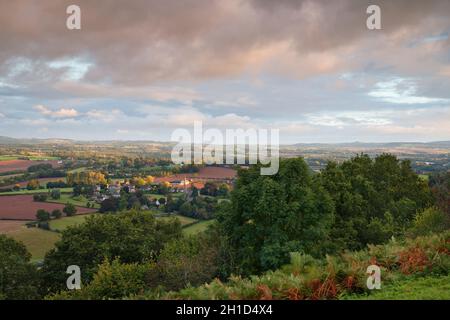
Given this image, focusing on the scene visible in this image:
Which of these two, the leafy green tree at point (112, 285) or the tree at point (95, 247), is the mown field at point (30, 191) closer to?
the tree at point (95, 247)

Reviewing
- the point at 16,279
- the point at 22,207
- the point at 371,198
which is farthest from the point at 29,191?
the point at 371,198

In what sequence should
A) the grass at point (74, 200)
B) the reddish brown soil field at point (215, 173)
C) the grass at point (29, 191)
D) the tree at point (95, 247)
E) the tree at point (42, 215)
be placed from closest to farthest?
the tree at point (95, 247)
the tree at point (42, 215)
the grass at point (74, 200)
the grass at point (29, 191)
the reddish brown soil field at point (215, 173)

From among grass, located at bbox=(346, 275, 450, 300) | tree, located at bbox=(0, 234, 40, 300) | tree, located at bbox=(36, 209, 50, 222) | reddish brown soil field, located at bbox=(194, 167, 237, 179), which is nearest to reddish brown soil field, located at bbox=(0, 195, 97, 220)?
tree, located at bbox=(36, 209, 50, 222)

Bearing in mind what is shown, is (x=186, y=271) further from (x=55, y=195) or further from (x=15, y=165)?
(x=15, y=165)

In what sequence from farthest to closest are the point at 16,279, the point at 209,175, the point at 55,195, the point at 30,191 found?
the point at 209,175 → the point at 30,191 → the point at 55,195 → the point at 16,279

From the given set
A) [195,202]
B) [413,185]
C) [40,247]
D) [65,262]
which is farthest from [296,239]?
[195,202]

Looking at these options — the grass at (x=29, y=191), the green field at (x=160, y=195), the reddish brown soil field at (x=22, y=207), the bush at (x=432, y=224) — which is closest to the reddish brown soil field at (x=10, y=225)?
the reddish brown soil field at (x=22, y=207)
